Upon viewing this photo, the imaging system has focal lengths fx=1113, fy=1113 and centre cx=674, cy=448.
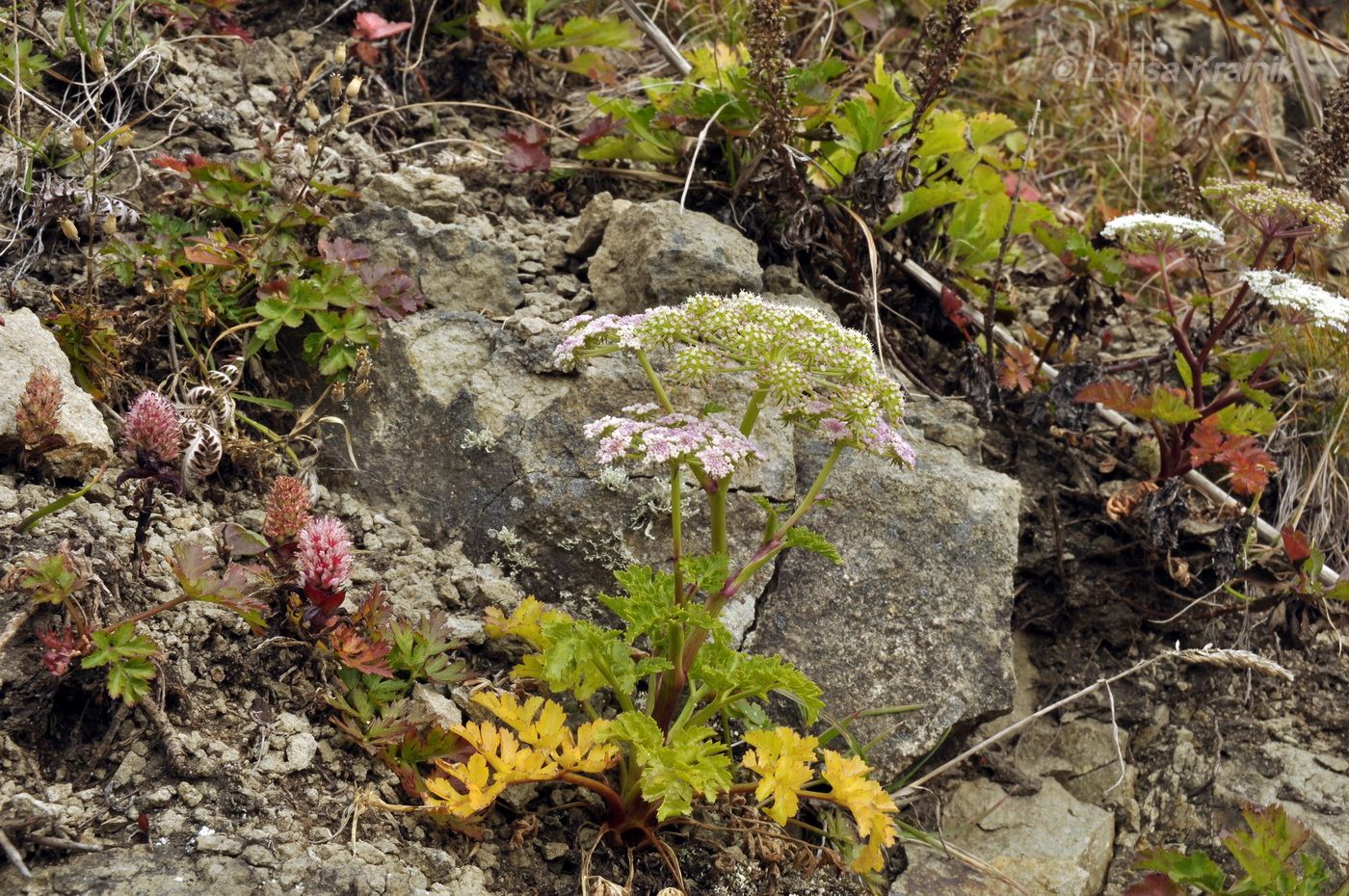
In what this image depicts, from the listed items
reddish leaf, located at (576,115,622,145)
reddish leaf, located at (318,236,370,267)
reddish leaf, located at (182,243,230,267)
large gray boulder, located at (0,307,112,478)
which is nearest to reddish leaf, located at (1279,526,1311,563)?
reddish leaf, located at (576,115,622,145)

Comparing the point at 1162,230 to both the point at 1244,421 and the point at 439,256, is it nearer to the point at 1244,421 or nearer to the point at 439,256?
the point at 1244,421

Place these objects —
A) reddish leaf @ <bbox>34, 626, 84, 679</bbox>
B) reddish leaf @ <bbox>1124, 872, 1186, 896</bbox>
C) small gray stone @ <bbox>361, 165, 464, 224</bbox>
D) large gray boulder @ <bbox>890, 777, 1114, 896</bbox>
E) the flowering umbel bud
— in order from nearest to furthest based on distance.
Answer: reddish leaf @ <bbox>34, 626, 84, 679</bbox> → the flowering umbel bud → reddish leaf @ <bbox>1124, 872, 1186, 896</bbox> → large gray boulder @ <bbox>890, 777, 1114, 896</bbox> → small gray stone @ <bbox>361, 165, 464, 224</bbox>

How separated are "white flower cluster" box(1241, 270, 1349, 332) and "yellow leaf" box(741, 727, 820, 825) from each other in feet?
6.37

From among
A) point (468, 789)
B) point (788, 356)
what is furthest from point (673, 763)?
point (788, 356)

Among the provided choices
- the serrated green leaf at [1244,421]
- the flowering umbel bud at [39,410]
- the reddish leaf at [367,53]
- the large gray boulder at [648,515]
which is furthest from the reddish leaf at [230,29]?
the serrated green leaf at [1244,421]

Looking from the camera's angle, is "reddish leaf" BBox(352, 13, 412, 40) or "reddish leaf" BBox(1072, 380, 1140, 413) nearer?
"reddish leaf" BBox(1072, 380, 1140, 413)

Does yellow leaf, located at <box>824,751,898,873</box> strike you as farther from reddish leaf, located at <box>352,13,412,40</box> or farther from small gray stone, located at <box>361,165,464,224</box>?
reddish leaf, located at <box>352,13,412,40</box>

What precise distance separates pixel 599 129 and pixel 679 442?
2049 mm

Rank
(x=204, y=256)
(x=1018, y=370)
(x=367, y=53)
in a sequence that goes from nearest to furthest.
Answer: (x=204, y=256)
(x=1018, y=370)
(x=367, y=53)

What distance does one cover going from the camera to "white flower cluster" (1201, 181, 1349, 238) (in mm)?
3271

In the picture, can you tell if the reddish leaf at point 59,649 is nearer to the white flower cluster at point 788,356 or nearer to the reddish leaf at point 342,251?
the white flower cluster at point 788,356

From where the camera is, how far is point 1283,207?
346cm

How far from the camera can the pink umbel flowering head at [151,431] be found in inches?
96.3

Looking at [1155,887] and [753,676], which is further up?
[753,676]
